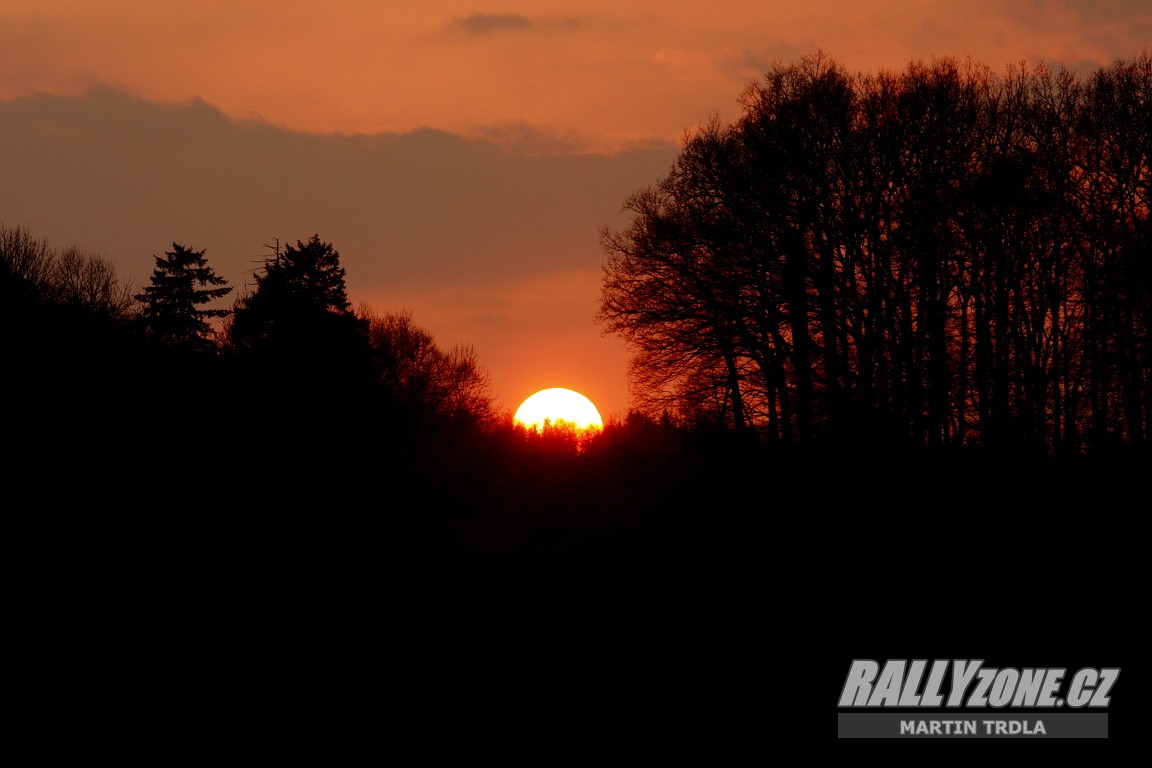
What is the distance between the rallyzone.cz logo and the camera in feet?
34.8

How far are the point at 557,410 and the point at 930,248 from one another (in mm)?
19237

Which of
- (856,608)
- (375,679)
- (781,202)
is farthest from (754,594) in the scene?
(781,202)

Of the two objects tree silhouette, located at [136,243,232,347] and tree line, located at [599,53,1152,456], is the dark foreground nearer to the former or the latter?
tree line, located at [599,53,1152,456]

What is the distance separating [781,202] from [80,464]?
20.2 meters

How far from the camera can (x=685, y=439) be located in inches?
1043

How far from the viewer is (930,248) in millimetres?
30875

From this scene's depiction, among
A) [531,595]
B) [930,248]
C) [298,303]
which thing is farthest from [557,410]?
[531,595]

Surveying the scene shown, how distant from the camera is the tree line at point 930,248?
3038cm

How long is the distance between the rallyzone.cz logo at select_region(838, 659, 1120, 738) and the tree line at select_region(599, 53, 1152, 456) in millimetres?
17984

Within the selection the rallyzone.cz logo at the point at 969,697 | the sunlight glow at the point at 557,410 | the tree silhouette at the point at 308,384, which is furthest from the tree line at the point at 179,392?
the rallyzone.cz logo at the point at 969,697

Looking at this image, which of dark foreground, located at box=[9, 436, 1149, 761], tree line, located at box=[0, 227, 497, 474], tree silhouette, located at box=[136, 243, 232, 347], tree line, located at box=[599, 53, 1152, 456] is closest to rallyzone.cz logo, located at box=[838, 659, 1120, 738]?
dark foreground, located at box=[9, 436, 1149, 761]

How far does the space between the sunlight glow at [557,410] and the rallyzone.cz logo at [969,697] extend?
2184cm

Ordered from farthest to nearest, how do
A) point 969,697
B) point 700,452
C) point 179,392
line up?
point 700,452, point 179,392, point 969,697

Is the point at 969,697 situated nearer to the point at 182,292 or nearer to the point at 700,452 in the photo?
the point at 700,452
